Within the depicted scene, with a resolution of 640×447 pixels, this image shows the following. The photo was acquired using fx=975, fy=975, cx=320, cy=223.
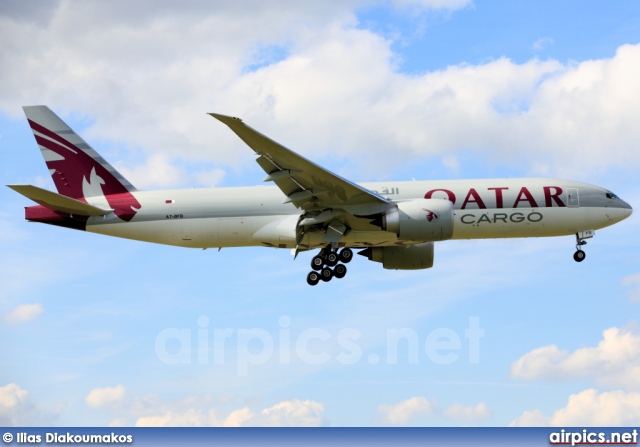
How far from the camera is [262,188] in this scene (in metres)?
44.2

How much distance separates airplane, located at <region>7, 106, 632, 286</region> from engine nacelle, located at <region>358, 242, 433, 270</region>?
7.05ft

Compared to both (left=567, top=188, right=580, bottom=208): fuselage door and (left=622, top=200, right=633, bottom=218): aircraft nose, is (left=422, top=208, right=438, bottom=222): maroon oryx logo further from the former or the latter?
(left=622, top=200, right=633, bottom=218): aircraft nose

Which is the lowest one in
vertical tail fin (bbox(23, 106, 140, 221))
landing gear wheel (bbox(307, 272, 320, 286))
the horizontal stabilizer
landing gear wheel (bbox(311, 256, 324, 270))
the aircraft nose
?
landing gear wheel (bbox(307, 272, 320, 286))

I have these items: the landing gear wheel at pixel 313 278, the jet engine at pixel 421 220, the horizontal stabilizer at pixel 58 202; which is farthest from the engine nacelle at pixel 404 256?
the horizontal stabilizer at pixel 58 202

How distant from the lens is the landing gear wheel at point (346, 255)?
4453 centimetres

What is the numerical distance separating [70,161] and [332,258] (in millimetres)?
13635

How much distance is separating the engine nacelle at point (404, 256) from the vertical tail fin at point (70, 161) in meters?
12.1

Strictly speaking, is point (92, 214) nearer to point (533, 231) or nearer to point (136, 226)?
point (136, 226)

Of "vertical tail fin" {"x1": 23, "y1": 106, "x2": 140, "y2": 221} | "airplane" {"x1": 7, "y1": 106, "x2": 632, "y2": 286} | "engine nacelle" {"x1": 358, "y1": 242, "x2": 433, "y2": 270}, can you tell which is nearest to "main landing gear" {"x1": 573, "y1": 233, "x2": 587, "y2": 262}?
"airplane" {"x1": 7, "y1": 106, "x2": 632, "y2": 286}

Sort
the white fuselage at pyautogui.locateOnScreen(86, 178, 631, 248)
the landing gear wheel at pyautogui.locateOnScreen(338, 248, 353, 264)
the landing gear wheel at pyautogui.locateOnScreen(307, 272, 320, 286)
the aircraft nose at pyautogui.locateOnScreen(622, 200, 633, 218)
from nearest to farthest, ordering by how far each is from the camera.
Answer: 1. the white fuselage at pyautogui.locateOnScreen(86, 178, 631, 248)
2. the landing gear wheel at pyautogui.locateOnScreen(307, 272, 320, 286)
3. the landing gear wheel at pyautogui.locateOnScreen(338, 248, 353, 264)
4. the aircraft nose at pyautogui.locateOnScreen(622, 200, 633, 218)

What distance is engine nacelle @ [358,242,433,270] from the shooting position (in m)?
47.2

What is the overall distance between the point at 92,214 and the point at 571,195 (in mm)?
21566

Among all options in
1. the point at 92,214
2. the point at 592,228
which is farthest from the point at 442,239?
the point at 92,214

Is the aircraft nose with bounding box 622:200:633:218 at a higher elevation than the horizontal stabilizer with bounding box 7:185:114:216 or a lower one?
lower
